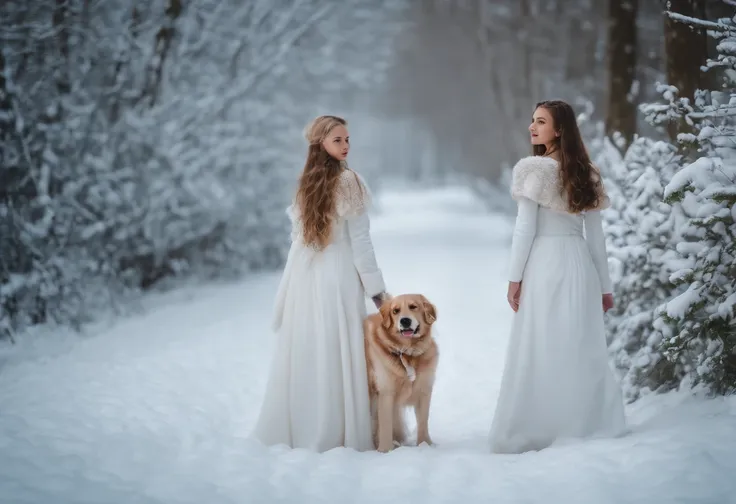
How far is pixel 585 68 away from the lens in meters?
15.2

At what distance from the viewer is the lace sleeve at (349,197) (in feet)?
14.9

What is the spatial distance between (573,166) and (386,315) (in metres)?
1.46

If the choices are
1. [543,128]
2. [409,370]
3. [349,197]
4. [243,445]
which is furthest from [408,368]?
[543,128]

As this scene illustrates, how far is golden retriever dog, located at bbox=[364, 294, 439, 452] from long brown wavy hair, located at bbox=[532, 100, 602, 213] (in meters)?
1.11

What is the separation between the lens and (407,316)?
434 cm

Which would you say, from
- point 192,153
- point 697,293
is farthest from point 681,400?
point 192,153

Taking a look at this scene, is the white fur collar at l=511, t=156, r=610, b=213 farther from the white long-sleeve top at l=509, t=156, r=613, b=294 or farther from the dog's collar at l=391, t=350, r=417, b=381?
the dog's collar at l=391, t=350, r=417, b=381

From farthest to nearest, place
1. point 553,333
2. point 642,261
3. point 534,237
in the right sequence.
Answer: point 642,261
point 534,237
point 553,333

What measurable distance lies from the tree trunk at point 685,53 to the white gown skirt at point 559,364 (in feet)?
9.95

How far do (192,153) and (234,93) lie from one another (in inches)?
51.7

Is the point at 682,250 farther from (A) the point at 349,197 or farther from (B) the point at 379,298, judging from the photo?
(A) the point at 349,197

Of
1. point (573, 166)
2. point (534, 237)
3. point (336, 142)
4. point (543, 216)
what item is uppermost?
point (336, 142)

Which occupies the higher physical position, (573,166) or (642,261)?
(573,166)

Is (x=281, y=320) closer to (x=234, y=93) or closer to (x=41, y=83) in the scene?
(x=41, y=83)
